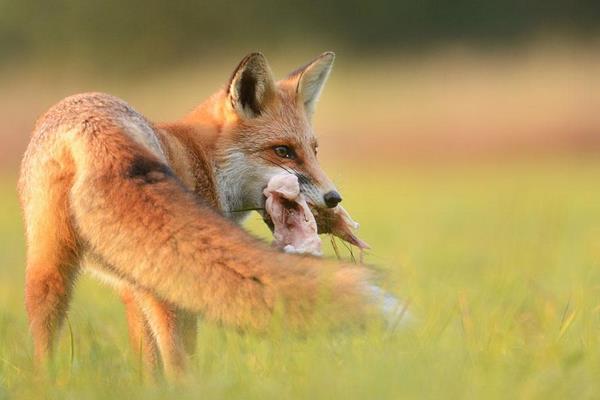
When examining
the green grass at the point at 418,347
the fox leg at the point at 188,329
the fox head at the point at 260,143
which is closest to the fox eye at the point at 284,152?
the fox head at the point at 260,143

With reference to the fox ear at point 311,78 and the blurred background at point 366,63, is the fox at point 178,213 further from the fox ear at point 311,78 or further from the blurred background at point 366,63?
the blurred background at point 366,63

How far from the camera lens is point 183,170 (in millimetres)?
5270

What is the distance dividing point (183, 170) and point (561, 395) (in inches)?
97.7

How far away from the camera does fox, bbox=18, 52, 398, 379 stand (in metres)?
3.71

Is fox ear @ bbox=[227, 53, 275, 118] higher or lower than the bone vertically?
higher

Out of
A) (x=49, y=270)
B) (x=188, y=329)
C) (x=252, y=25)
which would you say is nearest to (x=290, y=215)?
(x=188, y=329)

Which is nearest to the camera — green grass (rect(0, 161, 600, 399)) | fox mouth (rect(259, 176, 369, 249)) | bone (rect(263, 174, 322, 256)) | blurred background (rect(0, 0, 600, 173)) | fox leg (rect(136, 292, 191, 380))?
green grass (rect(0, 161, 600, 399))

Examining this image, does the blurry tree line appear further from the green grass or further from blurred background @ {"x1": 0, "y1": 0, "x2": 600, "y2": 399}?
the green grass

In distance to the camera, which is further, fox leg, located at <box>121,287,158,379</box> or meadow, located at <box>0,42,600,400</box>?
fox leg, located at <box>121,287,158,379</box>

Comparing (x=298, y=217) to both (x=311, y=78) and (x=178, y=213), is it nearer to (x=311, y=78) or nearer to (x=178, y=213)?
(x=178, y=213)

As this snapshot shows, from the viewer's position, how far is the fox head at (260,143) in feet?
18.7

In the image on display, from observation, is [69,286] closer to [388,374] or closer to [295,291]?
[295,291]

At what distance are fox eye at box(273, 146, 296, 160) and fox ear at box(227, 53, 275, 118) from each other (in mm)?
280

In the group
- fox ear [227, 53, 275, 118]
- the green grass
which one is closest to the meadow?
the green grass
